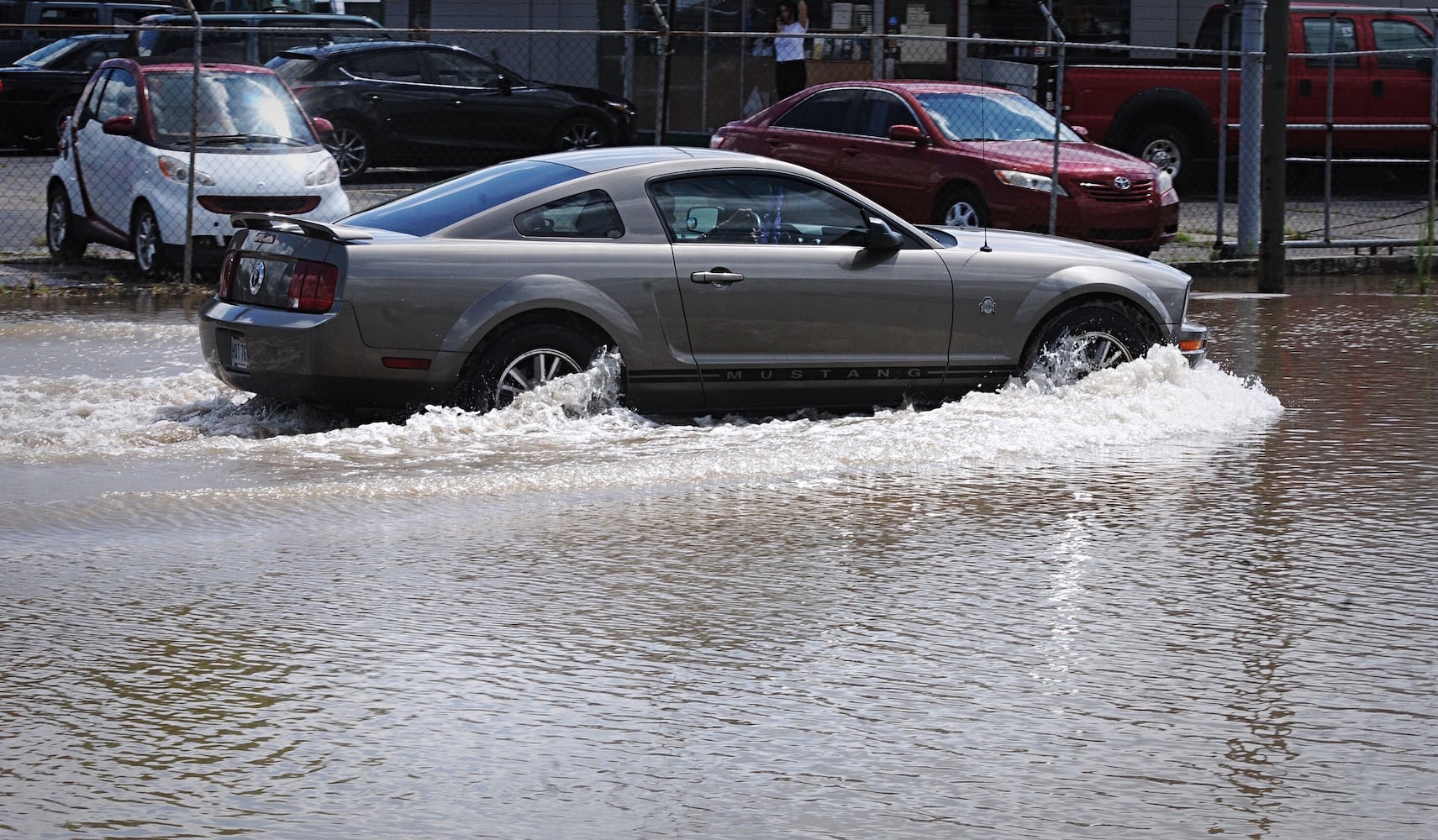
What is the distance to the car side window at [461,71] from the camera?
75.9ft

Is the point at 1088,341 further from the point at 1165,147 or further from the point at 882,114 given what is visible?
the point at 1165,147

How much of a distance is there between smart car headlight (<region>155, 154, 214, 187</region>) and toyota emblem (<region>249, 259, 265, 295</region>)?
6714mm

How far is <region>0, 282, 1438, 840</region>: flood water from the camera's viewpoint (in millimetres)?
4215

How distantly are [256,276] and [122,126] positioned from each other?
Result: 7.67 meters

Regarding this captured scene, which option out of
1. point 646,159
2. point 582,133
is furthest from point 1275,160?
point 582,133

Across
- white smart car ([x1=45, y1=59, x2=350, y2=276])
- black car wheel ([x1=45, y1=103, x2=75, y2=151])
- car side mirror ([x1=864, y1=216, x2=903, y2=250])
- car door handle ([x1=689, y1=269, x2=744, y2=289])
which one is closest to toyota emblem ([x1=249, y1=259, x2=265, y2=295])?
car door handle ([x1=689, y1=269, x2=744, y2=289])

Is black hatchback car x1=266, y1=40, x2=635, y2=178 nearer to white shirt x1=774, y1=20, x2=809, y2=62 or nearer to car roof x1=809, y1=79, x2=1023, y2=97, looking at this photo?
white shirt x1=774, y1=20, x2=809, y2=62

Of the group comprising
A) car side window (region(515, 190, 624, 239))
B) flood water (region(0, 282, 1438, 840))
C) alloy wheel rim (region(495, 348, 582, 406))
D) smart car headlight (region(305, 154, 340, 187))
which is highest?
smart car headlight (region(305, 154, 340, 187))

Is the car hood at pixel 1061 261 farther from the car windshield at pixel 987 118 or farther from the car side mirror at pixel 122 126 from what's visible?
the car side mirror at pixel 122 126

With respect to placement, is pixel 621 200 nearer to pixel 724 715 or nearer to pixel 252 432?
pixel 252 432

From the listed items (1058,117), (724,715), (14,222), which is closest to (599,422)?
(724,715)

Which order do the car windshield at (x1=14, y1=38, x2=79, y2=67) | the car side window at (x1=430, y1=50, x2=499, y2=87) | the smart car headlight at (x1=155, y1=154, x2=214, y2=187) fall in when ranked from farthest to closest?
the car windshield at (x1=14, y1=38, x2=79, y2=67), the car side window at (x1=430, y1=50, x2=499, y2=87), the smart car headlight at (x1=155, y1=154, x2=214, y2=187)

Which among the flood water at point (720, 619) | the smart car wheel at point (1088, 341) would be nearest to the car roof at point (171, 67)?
the flood water at point (720, 619)

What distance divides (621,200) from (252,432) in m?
1.97
